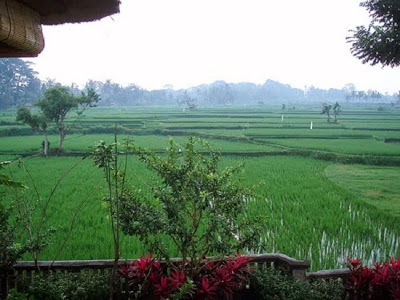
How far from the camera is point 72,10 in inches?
81.4

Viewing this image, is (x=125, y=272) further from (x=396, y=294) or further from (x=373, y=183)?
(x=373, y=183)

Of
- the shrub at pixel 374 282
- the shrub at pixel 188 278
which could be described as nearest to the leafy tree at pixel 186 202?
the shrub at pixel 188 278

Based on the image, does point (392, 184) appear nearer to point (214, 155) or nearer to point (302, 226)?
point (302, 226)

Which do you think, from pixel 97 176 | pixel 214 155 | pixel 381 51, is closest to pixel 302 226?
pixel 214 155

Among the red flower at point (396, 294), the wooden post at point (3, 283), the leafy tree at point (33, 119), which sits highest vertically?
the leafy tree at point (33, 119)

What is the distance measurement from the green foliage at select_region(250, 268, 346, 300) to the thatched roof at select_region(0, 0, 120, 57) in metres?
3.11

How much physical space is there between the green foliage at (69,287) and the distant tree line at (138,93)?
1902 cm

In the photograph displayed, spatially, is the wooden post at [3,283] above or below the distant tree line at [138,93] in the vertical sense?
below

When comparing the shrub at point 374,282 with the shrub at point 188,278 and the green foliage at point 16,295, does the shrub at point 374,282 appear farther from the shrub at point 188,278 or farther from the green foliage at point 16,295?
the green foliage at point 16,295

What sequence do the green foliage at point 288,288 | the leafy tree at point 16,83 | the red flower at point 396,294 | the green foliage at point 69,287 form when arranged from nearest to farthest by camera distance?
the red flower at point 396,294
the green foliage at point 69,287
the green foliage at point 288,288
the leafy tree at point 16,83

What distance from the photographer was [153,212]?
373cm

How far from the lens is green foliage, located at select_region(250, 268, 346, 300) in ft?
11.8

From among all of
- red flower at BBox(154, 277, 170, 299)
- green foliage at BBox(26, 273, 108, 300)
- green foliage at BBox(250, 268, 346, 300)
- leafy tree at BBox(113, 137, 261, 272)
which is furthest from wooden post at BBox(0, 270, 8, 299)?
green foliage at BBox(250, 268, 346, 300)

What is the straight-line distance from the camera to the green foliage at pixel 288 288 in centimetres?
360
